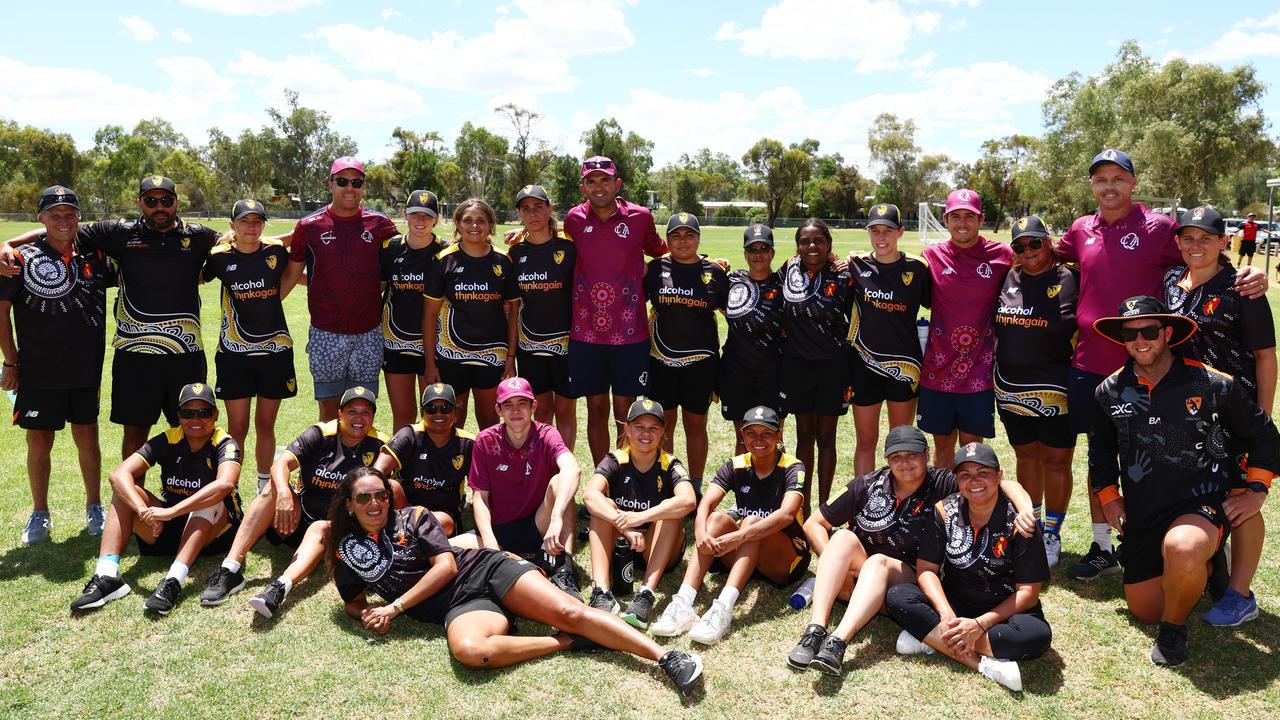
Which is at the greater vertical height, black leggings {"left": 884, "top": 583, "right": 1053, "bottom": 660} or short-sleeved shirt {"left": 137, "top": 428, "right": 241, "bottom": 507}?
short-sleeved shirt {"left": 137, "top": 428, "right": 241, "bottom": 507}

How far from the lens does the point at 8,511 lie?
6918mm

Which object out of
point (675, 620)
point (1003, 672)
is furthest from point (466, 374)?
point (1003, 672)

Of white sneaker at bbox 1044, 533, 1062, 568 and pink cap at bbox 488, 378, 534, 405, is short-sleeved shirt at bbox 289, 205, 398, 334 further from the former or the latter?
white sneaker at bbox 1044, 533, 1062, 568

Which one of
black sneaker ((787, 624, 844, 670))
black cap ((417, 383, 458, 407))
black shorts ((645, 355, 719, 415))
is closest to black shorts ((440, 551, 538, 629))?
black cap ((417, 383, 458, 407))

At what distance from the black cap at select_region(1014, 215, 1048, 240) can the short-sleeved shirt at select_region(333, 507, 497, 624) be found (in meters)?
4.10

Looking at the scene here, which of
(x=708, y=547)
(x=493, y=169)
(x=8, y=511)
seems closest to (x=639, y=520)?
(x=708, y=547)

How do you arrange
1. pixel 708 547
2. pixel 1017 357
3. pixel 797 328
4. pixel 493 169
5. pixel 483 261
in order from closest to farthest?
1. pixel 708 547
2. pixel 1017 357
3. pixel 797 328
4. pixel 483 261
5. pixel 493 169

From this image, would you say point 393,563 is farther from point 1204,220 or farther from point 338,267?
point 1204,220

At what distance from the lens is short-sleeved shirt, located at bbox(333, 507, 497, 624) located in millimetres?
5109

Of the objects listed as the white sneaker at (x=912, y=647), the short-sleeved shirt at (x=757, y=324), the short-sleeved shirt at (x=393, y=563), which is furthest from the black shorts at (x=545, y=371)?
the white sneaker at (x=912, y=647)

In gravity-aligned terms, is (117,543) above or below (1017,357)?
below

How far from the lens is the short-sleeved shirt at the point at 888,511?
17.0 feet

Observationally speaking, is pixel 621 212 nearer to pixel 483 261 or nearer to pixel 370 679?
pixel 483 261

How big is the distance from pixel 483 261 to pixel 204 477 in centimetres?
256
